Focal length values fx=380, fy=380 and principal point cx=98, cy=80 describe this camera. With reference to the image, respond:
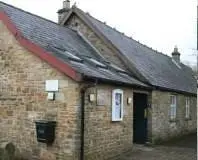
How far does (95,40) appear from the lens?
1884cm

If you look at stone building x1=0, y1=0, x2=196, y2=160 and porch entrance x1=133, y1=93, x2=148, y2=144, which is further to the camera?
porch entrance x1=133, y1=93, x2=148, y2=144

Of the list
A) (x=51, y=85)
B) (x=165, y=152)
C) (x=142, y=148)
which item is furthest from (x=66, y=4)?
(x=165, y=152)

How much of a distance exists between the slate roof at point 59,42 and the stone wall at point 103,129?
0.61 meters

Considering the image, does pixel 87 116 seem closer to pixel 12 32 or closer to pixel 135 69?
pixel 12 32

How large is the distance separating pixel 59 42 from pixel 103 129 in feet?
13.9

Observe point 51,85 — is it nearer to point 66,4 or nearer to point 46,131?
point 46,131

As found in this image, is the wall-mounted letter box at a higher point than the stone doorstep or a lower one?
higher

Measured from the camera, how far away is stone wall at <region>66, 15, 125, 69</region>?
18.0 m

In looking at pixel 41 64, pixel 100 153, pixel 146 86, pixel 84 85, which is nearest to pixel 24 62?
pixel 41 64

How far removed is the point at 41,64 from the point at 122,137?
4.28 m

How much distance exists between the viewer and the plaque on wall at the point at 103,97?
1262 cm

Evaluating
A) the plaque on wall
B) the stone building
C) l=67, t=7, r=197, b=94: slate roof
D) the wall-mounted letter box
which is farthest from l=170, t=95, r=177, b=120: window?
the wall-mounted letter box

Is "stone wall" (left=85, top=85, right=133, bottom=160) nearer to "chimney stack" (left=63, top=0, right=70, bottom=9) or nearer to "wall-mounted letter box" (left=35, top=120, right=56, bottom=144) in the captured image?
"wall-mounted letter box" (left=35, top=120, right=56, bottom=144)

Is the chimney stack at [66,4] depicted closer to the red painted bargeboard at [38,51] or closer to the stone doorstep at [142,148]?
the red painted bargeboard at [38,51]
